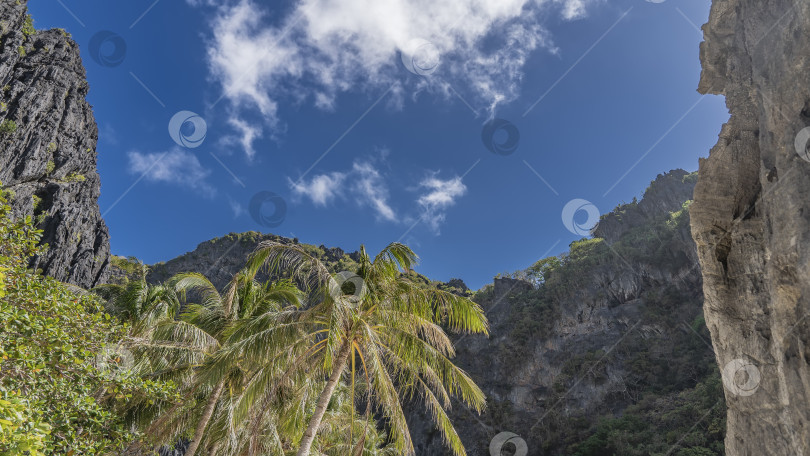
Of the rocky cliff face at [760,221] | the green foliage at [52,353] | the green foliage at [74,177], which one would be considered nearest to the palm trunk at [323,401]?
the green foliage at [52,353]

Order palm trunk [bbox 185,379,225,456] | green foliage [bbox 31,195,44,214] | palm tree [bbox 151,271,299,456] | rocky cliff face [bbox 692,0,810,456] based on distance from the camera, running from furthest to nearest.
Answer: green foliage [bbox 31,195,44,214] → palm tree [bbox 151,271,299,456] → palm trunk [bbox 185,379,225,456] → rocky cliff face [bbox 692,0,810,456]

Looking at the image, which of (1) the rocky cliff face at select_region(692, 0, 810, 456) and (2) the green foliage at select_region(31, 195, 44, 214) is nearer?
(1) the rocky cliff face at select_region(692, 0, 810, 456)

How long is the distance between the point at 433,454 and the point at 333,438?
25.1 meters

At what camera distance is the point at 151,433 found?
31.5 ft

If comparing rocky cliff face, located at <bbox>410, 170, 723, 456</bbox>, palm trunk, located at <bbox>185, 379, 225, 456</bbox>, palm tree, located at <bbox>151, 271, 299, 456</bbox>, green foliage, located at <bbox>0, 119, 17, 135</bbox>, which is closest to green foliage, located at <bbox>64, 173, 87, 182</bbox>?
green foliage, located at <bbox>0, 119, 17, 135</bbox>

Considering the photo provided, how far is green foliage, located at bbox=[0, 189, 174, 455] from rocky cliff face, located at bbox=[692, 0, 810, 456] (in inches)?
306

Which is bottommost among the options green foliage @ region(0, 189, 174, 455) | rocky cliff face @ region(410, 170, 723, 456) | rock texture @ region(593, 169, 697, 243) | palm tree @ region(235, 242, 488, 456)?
green foliage @ region(0, 189, 174, 455)

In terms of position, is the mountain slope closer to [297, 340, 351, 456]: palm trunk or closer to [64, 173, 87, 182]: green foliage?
[297, 340, 351, 456]: palm trunk

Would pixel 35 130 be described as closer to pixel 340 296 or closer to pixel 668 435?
pixel 340 296

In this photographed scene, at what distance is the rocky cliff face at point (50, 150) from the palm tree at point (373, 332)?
3388 centimetres

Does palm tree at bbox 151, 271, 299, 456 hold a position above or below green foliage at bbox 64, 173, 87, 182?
below

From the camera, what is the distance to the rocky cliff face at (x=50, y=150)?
33625 millimetres

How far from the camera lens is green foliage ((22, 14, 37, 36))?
38.8 meters

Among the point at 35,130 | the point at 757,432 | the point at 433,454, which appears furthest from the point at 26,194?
the point at 757,432
